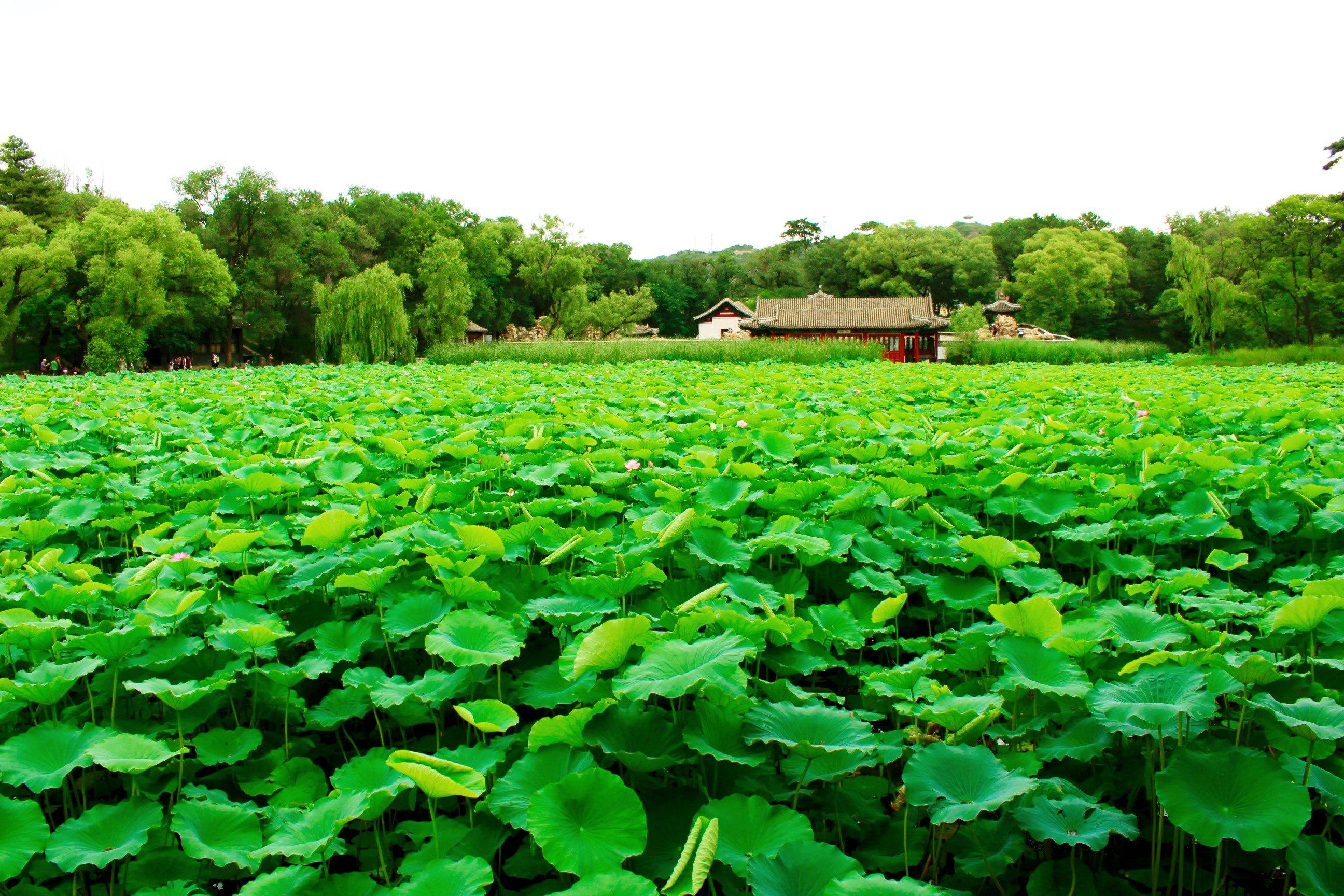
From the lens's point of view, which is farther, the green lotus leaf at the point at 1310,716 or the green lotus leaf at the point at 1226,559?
the green lotus leaf at the point at 1226,559

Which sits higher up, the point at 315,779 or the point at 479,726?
the point at 479,726

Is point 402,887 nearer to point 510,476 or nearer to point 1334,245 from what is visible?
point 510,476

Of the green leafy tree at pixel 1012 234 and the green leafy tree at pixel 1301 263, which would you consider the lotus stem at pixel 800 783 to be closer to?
the green leafy tree at pixel 1301 263

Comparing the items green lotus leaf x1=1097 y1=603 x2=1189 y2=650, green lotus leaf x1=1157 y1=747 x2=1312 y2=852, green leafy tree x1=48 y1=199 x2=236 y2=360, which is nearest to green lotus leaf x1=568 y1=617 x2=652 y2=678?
green lotus leaf x1=1157 y1=747 x2=1312 y2=852

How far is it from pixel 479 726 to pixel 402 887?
0.28 meters

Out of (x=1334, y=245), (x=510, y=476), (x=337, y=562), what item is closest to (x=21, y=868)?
(x=337, y=562)

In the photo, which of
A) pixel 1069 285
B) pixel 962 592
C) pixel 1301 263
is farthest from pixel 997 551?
pixel 1069 285

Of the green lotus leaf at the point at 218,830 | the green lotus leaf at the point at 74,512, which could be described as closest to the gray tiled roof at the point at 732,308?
the green lotus leaf at the point at 74,512

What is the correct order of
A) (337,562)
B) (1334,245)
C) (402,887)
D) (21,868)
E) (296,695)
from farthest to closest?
(1334,245), (337,562), (296,695), (21,868), (402,887)

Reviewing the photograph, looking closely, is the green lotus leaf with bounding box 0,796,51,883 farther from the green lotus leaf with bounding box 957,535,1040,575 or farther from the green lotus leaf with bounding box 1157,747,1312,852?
the green lotus leaf with bounding box 957,535,1040,575

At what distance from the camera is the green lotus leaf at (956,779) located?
3.71 ft

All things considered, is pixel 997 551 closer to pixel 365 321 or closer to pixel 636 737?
pixel 636 737

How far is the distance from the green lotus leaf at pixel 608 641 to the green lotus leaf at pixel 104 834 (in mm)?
668

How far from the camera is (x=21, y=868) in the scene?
112cm
